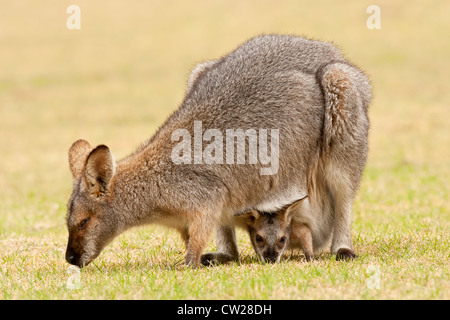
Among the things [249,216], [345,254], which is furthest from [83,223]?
[345,254]

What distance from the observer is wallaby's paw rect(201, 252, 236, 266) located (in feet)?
22.3

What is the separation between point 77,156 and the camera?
637 cm

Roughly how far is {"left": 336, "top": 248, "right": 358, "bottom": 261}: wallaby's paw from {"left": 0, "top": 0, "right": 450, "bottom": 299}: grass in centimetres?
11

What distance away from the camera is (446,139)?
17.3 m

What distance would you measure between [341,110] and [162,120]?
17380 millimetres

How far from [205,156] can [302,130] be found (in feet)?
3.35

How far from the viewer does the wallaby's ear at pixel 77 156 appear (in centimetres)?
624

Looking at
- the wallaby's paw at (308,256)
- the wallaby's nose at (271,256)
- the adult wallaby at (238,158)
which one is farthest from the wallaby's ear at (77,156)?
the wallaby's paw at (308,256)

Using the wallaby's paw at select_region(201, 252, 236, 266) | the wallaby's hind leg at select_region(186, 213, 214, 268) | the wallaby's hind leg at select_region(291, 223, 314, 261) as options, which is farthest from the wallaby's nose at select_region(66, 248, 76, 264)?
the wallaby's hind leg at select_region(291, 223, 314, 261)

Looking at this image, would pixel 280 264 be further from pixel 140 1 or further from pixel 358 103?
pixel 140 1

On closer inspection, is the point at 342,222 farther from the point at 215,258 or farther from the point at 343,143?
the point at 215,258

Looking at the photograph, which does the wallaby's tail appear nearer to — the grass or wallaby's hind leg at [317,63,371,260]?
wallaby's hind leg at [317,63,371,260]

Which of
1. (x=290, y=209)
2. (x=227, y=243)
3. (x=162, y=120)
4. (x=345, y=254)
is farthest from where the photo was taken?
(x=162, y=120)

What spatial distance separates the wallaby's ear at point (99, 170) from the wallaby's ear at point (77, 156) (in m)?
0.25
